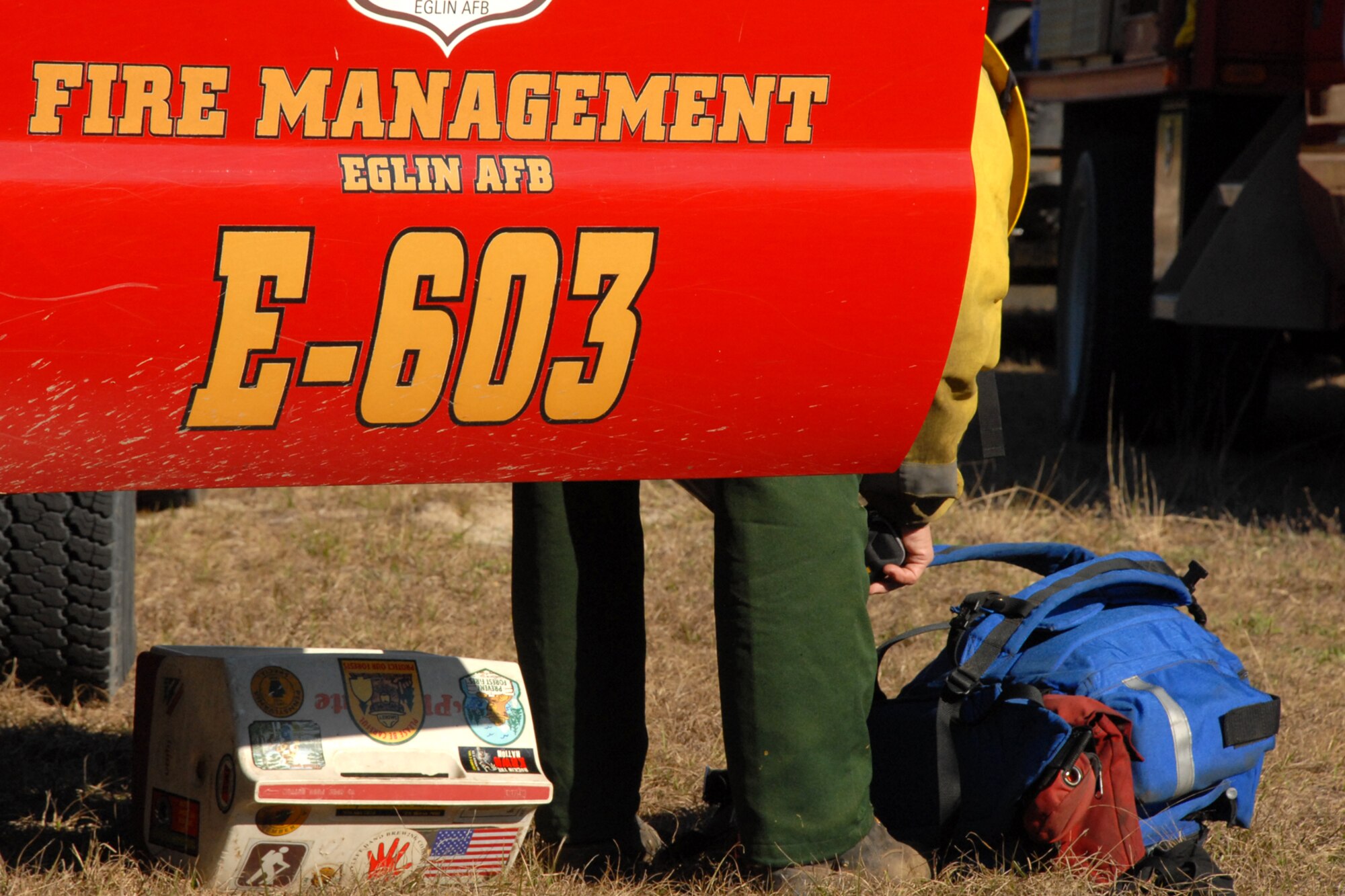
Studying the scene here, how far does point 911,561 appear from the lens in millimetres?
2340

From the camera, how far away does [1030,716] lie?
2.35 metres

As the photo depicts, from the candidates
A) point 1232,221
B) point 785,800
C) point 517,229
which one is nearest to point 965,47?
point 517,229

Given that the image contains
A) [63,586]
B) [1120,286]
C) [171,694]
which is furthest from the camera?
[1120,286]

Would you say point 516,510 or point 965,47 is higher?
point 965,47

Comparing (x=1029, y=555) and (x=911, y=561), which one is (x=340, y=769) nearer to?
(x=911, y=561)

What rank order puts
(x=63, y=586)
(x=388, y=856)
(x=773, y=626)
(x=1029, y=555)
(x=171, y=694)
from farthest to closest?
(x=63, y=586) < (x=1029, y=555) < (x=171, y=694) < (x=388, y=856) < (x=773, y=626)

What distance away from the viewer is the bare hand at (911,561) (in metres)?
2.31

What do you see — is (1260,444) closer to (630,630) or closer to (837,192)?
(630,630)

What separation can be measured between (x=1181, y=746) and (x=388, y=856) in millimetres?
1180

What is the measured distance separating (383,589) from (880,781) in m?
1.85

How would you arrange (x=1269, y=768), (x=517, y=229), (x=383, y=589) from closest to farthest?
(x=517, y=229)
(x=1269, y=768)
(x=383, y=589)

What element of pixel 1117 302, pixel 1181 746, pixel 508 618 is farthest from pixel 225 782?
pixel 1117 302

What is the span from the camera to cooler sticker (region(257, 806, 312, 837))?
2098 millimetres

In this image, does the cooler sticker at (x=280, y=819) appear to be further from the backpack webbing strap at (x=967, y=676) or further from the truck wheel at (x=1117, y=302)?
the truck wheel at (x=1117, y=302)
